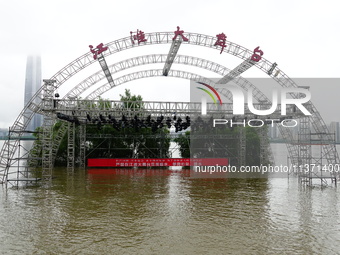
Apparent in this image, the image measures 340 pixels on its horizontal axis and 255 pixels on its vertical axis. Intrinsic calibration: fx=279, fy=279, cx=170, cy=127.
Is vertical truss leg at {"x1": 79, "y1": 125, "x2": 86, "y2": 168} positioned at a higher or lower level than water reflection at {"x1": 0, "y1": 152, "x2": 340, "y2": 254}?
higher

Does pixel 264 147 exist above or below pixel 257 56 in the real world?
below

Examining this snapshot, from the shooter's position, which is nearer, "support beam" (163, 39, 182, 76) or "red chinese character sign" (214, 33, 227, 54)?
"red chinese character sign" (214, 33, 227, 54)

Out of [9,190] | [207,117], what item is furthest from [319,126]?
[9,190]

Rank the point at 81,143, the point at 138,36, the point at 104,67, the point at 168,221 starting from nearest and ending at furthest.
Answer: the point at 168,221, the point at 138,36, the point at 104,67, the point at 81,143

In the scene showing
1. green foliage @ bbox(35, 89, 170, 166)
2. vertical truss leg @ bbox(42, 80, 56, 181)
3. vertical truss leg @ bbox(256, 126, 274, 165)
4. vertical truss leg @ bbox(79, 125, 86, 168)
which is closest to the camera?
vertical truss leg @ bbox(42, 80, 56, 181)

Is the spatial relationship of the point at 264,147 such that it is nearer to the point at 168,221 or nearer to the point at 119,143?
the point at 119,143

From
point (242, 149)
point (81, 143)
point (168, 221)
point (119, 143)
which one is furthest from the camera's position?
point (119, 143)

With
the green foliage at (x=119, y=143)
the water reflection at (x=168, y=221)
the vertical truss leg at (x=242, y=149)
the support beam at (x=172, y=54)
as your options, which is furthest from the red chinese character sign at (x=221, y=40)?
the green foliage at (x=119, y=143)

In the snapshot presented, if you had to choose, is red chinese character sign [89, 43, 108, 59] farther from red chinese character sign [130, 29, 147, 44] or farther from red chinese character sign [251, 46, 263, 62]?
red chinese character sign [251, 46, 263, 62]

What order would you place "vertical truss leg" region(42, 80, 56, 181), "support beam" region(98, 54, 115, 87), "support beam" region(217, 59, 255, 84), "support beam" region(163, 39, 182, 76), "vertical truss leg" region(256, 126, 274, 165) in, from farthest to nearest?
"vertical truss leg" region(256, 126, 274, 165)
"support beam" region(217, 59, 255, 84)
"support beam" region(98, 54, 115, 87)
"support beam" region(163, 39, 182, 76)
"vertical truss leg" region(42, 80, 56, 181)

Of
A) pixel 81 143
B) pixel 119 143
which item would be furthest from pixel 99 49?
pixel 119 143

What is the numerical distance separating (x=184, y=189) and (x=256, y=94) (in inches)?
607

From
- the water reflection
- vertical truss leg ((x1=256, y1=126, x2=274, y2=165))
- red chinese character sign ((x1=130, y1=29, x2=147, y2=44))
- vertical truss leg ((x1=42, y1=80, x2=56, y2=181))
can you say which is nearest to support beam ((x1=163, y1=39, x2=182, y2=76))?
red chinese character sign ((x1=130, y1=29, x2=147, y2=44))

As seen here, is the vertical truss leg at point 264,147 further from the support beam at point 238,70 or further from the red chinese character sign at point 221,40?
the red chinese character sign at point 221,40
